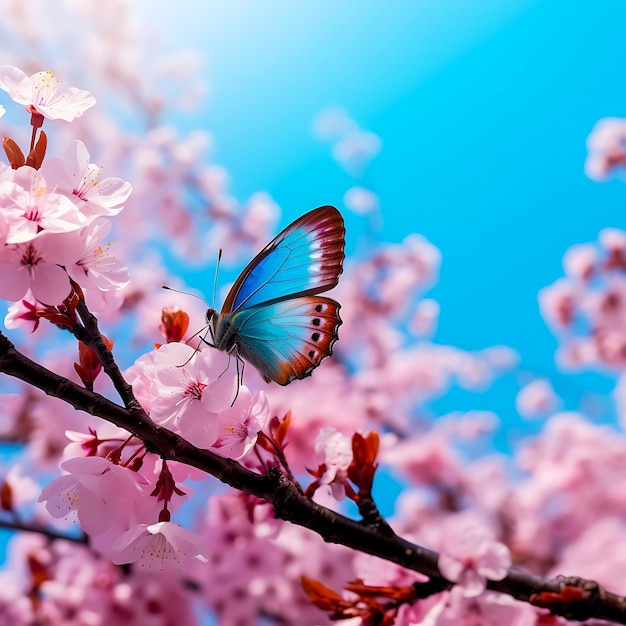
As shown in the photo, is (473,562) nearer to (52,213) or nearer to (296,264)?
(296,264)

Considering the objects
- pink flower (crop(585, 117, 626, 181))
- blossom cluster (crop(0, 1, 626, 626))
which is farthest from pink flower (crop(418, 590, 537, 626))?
Answer: pink flower (crop(585, 117, 626, 181))

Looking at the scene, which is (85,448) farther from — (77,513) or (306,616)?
(306,616)

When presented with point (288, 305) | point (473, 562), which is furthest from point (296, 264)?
point (473, 562)

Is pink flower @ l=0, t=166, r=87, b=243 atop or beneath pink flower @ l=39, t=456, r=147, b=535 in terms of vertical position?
atop

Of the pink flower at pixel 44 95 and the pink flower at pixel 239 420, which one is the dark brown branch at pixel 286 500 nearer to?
the pink flower at pixel 239 420

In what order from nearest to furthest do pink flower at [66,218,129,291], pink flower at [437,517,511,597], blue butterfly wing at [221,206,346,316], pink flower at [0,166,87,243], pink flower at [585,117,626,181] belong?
1. pink flower at [0,166,87,243]
2. pink flower at [66,218,129,291]
3. blue butterfly wing at [221,206,346,316]
4. pink flower at [437,517,511,597]
5. pink flower at [585,117,626,181]

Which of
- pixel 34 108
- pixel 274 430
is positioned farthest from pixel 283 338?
pixel 34 108

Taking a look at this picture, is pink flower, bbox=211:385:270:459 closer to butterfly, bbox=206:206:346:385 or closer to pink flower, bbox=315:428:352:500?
butterfly, bbox=206:206:346:385
